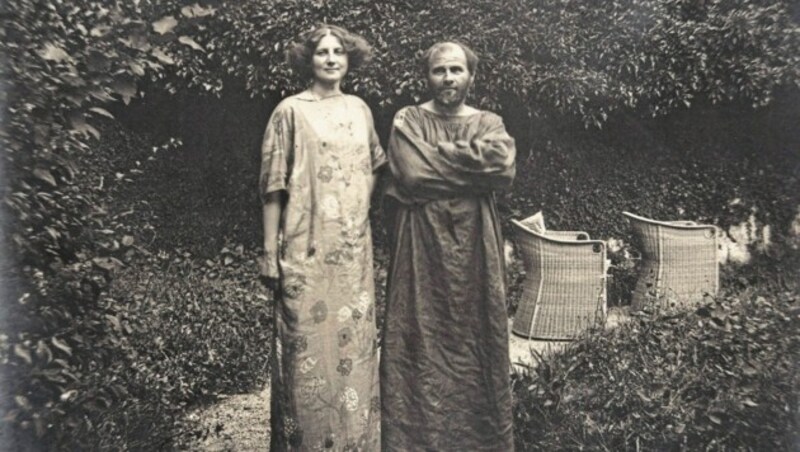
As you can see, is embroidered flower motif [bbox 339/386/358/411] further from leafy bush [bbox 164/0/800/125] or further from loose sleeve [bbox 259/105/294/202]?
leafy bush [bbox 164/0/800/125]

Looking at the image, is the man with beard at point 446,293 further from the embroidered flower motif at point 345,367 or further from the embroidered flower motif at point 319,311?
the embroidered flower motif at point 319,311

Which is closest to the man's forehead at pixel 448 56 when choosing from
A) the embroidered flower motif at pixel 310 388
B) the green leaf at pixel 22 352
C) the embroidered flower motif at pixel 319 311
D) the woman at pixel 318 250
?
the woman at pixel 318 250

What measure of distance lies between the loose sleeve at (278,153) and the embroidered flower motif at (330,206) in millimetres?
201

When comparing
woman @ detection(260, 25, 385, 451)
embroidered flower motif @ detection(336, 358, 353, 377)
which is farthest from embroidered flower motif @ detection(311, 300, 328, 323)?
embroidered flower motif @ detection(336, 358, 353, 377)

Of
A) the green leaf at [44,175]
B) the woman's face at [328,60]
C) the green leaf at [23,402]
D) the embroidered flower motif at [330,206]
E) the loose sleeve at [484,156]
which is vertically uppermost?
the woman's face at [328,60]

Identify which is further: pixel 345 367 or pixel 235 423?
pixel 235 423

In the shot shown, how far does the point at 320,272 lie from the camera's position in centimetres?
338

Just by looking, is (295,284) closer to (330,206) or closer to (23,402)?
(330,206)

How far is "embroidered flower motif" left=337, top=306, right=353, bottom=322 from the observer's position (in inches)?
135

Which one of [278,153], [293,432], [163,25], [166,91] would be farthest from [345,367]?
[166,91]

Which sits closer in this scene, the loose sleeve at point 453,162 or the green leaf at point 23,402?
the green leaf at point 23,402

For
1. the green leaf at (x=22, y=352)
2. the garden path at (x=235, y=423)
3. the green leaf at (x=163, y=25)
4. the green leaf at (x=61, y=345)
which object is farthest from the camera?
the garden path at (x=235, y=423)

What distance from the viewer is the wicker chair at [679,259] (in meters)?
6.70

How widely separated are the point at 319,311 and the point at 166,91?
499 cm
